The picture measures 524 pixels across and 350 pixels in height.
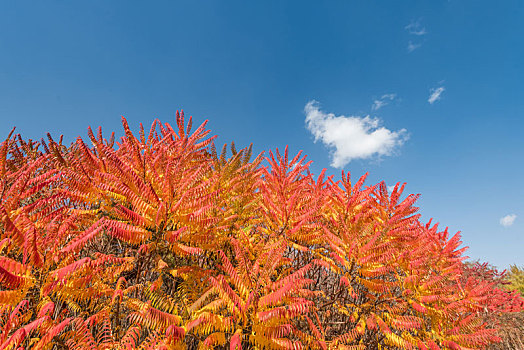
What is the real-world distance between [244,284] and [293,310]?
1.56ft

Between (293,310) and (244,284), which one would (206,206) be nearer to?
(244,284)

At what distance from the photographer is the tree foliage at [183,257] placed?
2297 mm

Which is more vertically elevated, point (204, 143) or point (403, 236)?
point (204, 143)

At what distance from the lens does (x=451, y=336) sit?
3.56m

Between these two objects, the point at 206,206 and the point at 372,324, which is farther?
the point at 372,324

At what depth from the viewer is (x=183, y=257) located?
3178 millimetres

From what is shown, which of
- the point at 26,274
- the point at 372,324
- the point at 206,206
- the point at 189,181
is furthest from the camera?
the point at 372,324

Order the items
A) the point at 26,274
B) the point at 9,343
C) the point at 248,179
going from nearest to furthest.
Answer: the point at 9,343 < the point at 26,274 < the point at 248,179

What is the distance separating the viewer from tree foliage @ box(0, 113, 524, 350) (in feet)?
7.54

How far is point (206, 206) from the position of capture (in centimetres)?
260

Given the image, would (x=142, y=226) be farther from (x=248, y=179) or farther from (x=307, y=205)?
(x=307, y=205)

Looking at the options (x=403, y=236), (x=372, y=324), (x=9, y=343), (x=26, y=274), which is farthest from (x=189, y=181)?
(x=403, y=236)

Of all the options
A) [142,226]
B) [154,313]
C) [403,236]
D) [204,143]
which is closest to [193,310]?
[154,313]

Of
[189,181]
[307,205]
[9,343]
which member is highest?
[307,205]
